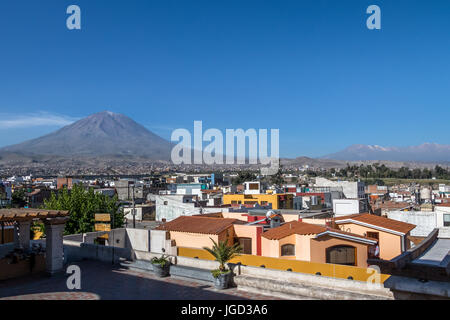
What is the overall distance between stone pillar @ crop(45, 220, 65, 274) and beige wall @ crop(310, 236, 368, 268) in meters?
10.2

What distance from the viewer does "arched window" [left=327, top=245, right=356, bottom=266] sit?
17188 mm

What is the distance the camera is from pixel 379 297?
8531 mm

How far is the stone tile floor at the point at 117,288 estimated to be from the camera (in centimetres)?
967

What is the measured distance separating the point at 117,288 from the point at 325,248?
994 cm

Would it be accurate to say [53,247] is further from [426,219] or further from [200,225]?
[426,219]

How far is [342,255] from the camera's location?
17281 millimetres

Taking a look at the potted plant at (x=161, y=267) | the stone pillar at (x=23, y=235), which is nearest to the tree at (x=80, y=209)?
the stone pillar at (x=23, y=235)

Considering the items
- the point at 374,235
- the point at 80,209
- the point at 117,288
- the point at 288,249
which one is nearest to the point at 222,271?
the point at 117,288

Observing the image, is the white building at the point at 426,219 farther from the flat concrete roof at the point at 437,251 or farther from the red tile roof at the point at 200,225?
the flat concrete roof at the point at 437,251

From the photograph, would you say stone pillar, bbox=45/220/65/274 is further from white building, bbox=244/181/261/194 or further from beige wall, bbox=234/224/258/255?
white building, bbox=244/181/261/194

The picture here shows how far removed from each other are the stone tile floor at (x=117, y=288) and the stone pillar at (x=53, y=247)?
0.31 meters
